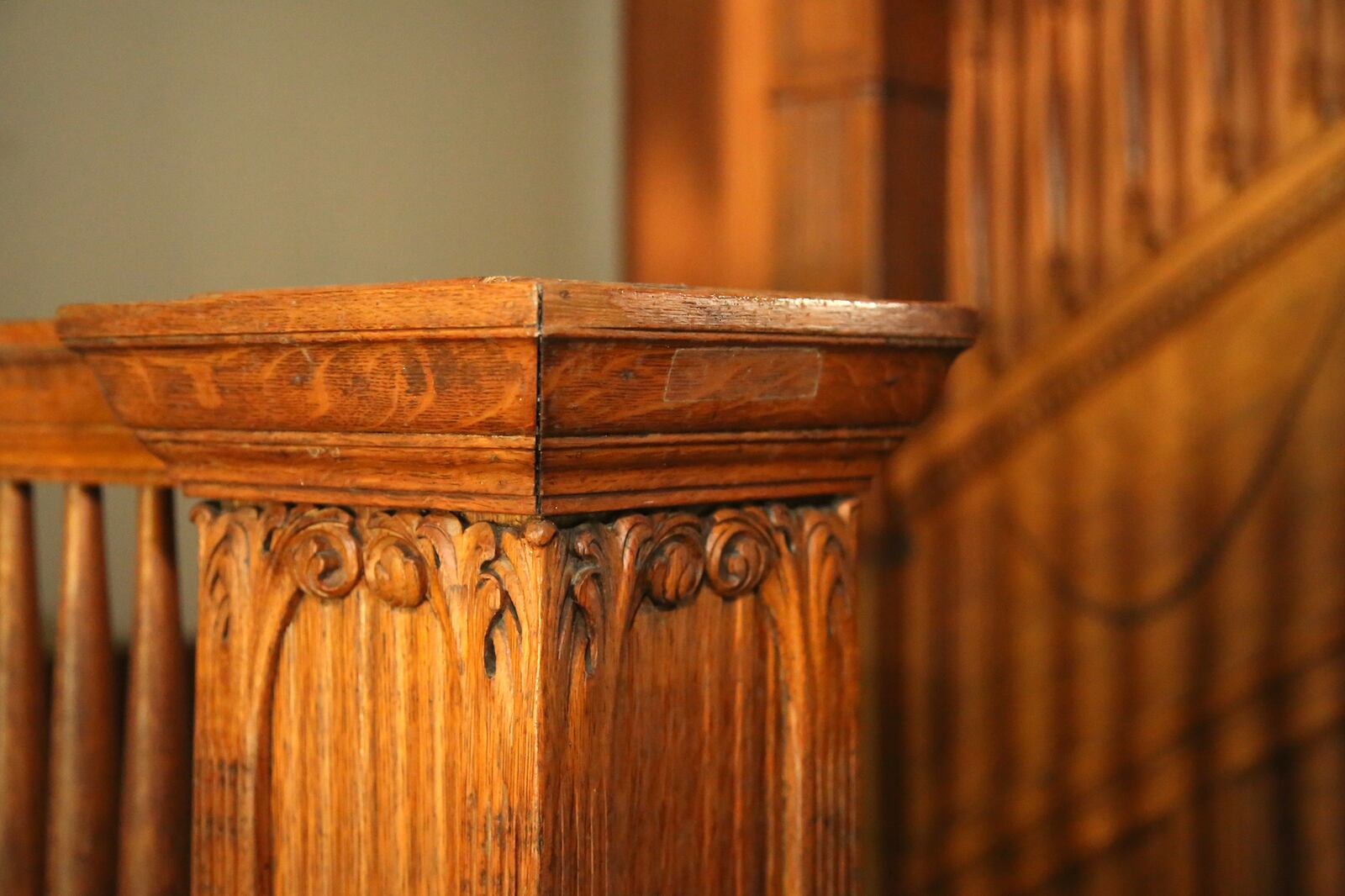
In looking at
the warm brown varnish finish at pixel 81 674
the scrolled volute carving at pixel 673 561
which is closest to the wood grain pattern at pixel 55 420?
the warm brown varnish finish at pixel 81 674

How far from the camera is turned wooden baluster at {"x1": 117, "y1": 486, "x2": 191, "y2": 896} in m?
0.87

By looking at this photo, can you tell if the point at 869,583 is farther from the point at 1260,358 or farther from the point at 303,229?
the point at 303,229

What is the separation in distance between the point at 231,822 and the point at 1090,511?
1936 mm

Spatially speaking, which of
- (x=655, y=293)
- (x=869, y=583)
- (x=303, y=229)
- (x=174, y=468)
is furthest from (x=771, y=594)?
(x=869, y=583)

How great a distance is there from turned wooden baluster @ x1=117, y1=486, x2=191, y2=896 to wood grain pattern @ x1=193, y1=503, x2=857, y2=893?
12cm

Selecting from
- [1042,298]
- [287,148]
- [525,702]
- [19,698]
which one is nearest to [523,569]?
[525,702]

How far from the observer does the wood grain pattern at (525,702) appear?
25.1 inches

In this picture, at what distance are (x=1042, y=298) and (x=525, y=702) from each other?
2023mm

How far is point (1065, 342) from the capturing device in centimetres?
243

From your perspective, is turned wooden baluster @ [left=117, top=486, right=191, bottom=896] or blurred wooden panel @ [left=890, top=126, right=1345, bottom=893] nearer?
turned wooden baluster @ [left=117, top=486, right=191, bottom=896]

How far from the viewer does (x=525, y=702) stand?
628 millimetres

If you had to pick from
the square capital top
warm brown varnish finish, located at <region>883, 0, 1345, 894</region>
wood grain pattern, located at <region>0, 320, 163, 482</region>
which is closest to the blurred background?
warm brown varnish finish, located at <region>883, 0, 1345, 894</region>

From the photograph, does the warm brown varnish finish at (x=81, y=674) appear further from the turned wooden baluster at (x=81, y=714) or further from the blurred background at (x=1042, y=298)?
the blurred background at (x=1042, y=298)

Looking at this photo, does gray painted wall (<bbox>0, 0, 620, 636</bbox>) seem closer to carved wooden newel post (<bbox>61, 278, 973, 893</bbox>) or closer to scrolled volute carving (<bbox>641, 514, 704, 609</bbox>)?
carved wooden newel post (<bbox>61, 278, 973, 893</bbox>)
